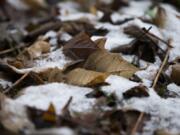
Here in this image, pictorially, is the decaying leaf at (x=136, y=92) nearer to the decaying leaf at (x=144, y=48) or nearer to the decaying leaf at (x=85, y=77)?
the decaying leaf at (x=85, y=77)

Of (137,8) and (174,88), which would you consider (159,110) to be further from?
(137,8)

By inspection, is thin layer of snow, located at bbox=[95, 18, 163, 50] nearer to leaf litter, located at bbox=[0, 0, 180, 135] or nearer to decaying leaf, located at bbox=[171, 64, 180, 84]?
leaf litter, located at bbox=[0, 0, 180, 135]

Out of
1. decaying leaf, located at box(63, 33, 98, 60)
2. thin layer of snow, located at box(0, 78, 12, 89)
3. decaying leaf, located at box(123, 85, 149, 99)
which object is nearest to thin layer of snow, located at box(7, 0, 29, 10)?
decaying leaf, located at box(63, 33, 98, 60)

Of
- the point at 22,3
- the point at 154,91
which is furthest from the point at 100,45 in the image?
the point at 22,3

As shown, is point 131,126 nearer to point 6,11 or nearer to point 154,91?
point 154,91

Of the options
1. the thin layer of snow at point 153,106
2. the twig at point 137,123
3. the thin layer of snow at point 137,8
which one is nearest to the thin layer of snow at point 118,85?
the thin layer of snow at point 153,106
